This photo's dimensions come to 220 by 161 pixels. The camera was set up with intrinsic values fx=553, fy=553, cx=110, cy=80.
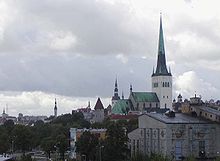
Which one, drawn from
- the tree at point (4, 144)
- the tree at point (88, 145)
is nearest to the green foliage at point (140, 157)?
the tree at point (88, 145)

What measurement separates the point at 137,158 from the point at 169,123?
6.98 meters

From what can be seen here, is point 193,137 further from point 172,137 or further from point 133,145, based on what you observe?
point 133,145

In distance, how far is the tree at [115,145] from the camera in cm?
8794

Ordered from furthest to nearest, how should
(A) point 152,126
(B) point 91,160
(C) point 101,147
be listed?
(B) point 91,160 < (C) point 101,147 < (A) point 152,126

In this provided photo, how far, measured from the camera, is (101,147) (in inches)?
3757

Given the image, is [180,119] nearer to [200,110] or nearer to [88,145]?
[200,110]

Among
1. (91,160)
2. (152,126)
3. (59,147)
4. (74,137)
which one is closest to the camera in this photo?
(152,126)

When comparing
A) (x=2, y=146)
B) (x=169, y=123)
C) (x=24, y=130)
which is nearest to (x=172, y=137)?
(x=169, y=123)

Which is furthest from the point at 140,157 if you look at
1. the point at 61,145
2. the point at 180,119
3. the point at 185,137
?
the point at 61,145

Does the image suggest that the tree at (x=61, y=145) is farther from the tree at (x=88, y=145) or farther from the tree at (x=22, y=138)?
the tree at (x=88, y=145)

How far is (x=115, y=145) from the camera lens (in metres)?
87.8

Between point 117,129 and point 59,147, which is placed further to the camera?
point 59,147

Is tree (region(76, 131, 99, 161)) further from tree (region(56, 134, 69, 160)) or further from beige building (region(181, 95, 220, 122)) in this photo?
tree (region(56, 134, 69, 160))

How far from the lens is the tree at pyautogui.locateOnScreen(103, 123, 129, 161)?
289 feet
